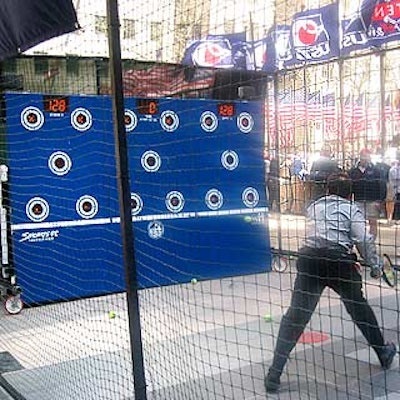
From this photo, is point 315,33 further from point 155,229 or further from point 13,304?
point 13,304

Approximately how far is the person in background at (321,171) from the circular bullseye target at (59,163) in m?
3.81

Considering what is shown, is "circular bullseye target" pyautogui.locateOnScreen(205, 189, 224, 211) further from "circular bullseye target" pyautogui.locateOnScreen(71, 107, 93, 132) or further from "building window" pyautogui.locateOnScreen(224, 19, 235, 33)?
"building window" pyautogui.locateOnScreen(224, 19, 235, 33)

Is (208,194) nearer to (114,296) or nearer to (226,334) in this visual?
(114,296)

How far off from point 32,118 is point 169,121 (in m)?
1.68

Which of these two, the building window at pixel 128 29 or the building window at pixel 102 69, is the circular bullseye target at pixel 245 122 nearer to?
the building window at pixel 102 69

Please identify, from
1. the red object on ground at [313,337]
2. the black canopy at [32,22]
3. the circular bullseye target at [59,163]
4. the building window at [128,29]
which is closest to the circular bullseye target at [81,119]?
the circular bullseye target at [59,163]

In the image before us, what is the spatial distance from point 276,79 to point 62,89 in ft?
13.4

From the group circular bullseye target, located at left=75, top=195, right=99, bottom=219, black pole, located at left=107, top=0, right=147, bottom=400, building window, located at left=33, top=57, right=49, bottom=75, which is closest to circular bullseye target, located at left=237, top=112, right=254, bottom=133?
circular bullseye target, located at left=75, top=195, right=99, bottom=219

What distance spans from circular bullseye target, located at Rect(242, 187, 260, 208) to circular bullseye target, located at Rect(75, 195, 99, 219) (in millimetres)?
2133

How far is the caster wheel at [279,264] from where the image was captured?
8.74 meters

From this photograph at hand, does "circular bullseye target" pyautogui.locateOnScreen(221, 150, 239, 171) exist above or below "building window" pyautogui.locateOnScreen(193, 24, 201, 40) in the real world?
below

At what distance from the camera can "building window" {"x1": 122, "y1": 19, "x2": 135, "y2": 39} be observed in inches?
170

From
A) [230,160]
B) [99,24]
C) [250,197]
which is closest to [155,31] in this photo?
[99,24]

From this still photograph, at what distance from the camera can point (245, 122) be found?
8688mm
